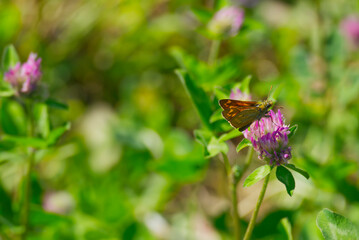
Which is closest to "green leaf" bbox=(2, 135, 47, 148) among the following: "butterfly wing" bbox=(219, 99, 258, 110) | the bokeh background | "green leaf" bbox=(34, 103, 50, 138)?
"green leaf" bbox=(34, 103, 50, 138)

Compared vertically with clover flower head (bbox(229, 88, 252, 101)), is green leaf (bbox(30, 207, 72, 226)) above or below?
below

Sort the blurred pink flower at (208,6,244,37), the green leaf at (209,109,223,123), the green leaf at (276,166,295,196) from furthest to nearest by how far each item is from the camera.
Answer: the blurred pink flower at (208,6,244,37) → the green leaf at (209,109,223,123) → the green leaf at (276,166,295,196)

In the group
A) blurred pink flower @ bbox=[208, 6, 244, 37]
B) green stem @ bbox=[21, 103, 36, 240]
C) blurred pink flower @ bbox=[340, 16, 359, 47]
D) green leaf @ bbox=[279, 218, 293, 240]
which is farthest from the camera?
blurred pink flower @ bbox=[340, 16, 359, 47]

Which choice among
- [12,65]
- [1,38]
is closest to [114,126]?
[1,38]

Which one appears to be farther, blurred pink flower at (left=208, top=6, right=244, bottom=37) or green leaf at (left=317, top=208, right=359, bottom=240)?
blurred pink flower at (left=208, top=6, right=244, bottom=37)

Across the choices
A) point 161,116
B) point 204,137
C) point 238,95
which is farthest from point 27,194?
point 161,116

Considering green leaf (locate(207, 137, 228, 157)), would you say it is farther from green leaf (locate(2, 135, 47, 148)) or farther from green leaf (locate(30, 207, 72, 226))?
green leaf (locate(30, 207, 72, 226))

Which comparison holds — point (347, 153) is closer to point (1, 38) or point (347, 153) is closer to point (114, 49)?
point (114, 49)
